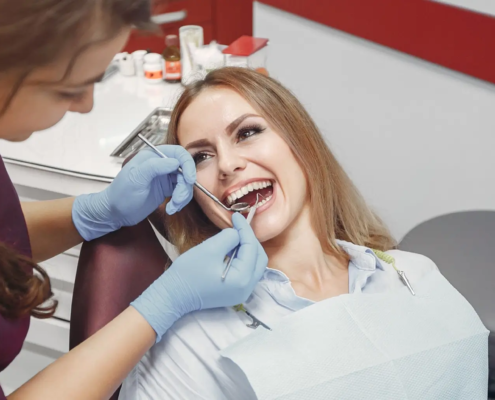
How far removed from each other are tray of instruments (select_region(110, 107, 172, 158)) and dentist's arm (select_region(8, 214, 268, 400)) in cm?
65

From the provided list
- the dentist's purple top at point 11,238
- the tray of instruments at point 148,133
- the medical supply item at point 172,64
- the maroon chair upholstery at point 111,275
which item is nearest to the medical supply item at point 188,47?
the medical supply item at point 172,64

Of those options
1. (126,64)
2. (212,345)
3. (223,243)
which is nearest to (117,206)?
(223,243)

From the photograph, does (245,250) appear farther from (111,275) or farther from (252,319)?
(111,275)

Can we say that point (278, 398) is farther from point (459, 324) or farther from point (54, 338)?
point (54, 338)

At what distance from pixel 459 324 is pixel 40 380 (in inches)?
35.2

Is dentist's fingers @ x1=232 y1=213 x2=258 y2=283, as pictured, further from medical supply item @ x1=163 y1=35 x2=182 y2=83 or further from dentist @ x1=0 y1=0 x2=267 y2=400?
medical supply item @ x1=163 y1=35 x2=182 y2=83

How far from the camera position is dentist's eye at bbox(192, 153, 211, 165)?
1.33 metres

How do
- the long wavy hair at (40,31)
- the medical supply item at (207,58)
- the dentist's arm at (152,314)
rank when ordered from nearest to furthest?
the long wavy hair at (40,31), the dentist's arm at (152,314), the medical supply item at (207,58)

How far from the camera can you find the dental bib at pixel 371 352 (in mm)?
1030

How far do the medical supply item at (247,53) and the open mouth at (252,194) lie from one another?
81cm

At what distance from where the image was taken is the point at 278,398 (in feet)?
3.30

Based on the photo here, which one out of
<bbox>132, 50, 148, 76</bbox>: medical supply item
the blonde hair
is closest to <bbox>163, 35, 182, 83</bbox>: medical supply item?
<bbox>132, 50, 148, 76</bbox>: medical supply item

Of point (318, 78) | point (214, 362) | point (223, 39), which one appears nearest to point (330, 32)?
point (318, 78)

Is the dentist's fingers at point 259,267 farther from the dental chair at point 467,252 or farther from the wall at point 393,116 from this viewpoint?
the wall at point 393,116
